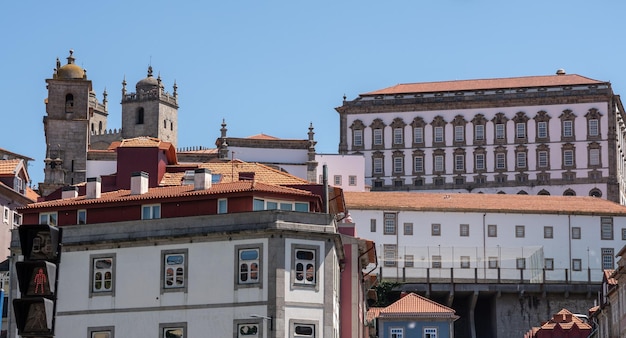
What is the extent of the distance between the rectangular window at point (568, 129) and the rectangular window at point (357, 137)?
21160 mm

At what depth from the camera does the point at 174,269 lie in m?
51.8

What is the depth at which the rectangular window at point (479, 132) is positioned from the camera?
147 m

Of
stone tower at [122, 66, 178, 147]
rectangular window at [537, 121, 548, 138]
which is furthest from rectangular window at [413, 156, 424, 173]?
stone tower at [122, 66, 178, 147]

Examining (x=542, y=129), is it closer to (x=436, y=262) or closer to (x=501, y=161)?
(x=501, y=161)

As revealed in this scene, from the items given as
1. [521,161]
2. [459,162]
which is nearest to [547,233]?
[521,161]

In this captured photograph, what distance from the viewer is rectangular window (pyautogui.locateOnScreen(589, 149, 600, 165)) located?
14225cm

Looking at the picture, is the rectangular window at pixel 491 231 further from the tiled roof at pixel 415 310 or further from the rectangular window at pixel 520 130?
the rectangular window at pixel 520 130

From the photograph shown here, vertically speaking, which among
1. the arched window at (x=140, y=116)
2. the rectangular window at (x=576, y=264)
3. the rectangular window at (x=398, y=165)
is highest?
the arched window at (x=140, y=116)

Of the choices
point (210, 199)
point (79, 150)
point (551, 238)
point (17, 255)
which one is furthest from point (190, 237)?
point (551, 238)

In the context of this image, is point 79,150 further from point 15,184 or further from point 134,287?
point 134,287

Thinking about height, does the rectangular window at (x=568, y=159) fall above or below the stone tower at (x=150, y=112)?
below

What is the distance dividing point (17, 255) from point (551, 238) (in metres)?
64.9

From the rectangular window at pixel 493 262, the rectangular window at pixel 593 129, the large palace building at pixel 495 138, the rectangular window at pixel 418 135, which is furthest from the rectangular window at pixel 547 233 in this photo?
the rectangular window at pixel 418 135

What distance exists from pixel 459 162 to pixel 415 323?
60.0 metres
